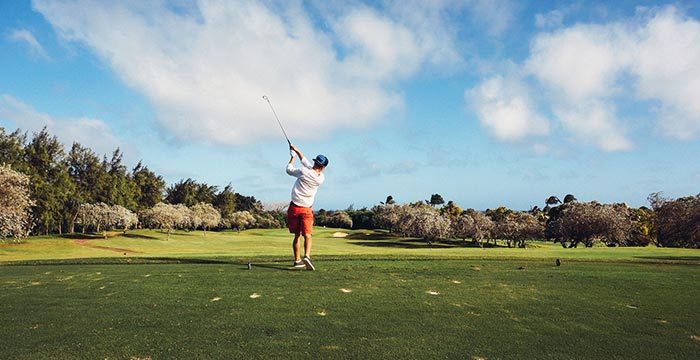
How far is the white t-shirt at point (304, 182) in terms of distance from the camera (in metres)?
11.1

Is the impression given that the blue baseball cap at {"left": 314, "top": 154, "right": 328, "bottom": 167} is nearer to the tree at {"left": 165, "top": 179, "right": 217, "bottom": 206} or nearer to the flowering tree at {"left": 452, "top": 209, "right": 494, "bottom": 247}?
the flowering tree at {"left": 452, "top": 209, "right": 494, "bottom": 247}

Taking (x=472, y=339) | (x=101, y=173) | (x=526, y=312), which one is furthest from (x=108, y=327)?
(x=101, y=173)

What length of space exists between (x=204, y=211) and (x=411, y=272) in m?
83.7

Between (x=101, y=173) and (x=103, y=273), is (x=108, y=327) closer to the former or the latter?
(x=103, y=273)

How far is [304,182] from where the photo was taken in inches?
440

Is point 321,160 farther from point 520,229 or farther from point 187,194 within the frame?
point 187,194

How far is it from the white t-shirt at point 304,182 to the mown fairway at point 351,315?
2.01 m


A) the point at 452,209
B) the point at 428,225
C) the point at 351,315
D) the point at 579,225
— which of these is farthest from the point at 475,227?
the point at 351,315

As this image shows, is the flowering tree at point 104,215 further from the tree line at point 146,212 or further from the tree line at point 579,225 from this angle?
the tree line at point 579,225

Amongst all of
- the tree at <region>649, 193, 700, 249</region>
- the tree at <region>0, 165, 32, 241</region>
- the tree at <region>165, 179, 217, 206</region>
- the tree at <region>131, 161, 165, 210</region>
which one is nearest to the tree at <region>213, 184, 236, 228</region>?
the tree at <region>165, 179, 217, 206</region>

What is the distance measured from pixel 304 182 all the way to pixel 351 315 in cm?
520

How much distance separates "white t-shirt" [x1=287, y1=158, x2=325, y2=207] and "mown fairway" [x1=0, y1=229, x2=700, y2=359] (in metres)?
2.01

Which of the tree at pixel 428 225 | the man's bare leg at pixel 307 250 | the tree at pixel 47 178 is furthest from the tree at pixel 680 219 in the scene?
the tree at pixel 47 178

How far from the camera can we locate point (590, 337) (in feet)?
18.5
